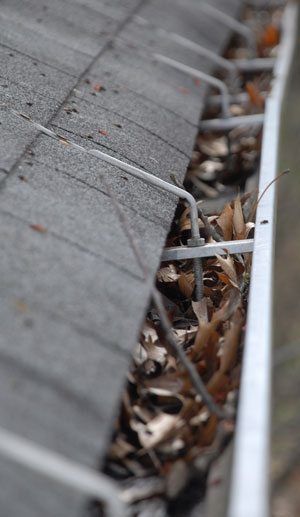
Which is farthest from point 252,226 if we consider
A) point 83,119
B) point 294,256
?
point 294,256

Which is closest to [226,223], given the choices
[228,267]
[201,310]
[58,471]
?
[228,267]

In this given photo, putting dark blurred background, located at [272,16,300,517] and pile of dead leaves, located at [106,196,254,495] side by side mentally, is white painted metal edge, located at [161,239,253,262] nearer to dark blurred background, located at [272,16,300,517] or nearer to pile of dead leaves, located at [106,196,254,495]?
pile of dead leaves, located at [106,196,254,495]

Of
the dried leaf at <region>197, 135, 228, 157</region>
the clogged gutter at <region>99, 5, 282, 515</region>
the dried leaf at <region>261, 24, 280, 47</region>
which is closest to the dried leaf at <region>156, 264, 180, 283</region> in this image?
the clogged gutter at <region>99, 5, 282, 515</region>

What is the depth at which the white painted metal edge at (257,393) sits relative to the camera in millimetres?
2709

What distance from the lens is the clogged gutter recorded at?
3236 mm

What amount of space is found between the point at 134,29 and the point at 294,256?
39.5ft

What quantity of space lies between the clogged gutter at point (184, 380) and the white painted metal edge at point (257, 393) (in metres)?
0.20

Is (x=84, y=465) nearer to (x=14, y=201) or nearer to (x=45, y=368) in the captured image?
(x=45, y=368)

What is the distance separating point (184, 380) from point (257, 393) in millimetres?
560

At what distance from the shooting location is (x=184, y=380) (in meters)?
3.63

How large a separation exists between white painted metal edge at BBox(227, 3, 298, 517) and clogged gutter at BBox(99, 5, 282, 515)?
0.20 meters

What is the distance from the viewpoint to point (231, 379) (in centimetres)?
366

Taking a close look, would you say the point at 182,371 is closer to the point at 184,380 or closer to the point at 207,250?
the point at 184,380

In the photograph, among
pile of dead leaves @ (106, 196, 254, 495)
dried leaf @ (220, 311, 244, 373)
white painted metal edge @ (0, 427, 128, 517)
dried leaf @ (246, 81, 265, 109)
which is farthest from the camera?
dried leaf @ (246, 81, 265, 109)
